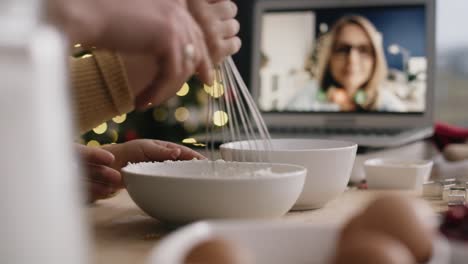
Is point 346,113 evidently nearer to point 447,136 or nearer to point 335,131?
point 335,131

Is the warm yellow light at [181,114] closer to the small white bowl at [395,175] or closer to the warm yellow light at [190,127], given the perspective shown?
the warm yellow light at [190,127]

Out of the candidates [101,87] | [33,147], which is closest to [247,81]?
[101,87]

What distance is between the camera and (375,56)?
1755 millimetres

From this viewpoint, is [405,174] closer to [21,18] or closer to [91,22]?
[91,22]

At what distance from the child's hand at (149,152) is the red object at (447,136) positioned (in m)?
1.18

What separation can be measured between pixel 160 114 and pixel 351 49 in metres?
0.88

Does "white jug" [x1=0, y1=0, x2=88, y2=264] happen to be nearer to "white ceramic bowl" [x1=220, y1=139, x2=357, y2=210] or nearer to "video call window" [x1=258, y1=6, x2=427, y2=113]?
"white ceramic bowl" [x1=220, y1=139, x2=357, y2=210]

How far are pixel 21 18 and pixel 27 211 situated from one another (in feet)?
0.22

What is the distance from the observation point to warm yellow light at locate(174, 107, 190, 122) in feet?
7.78

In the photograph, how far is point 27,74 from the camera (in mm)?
240

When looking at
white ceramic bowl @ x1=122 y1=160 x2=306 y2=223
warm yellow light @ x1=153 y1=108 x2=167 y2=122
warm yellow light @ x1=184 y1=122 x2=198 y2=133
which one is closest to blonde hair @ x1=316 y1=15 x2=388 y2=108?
warm yellow light @ x1=184 y1=122 x2=198 y2=133

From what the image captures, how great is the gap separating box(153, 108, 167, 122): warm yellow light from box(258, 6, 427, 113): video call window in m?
0.65

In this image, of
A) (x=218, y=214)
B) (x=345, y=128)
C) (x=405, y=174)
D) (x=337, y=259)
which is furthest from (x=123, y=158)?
(x=345, y=128)

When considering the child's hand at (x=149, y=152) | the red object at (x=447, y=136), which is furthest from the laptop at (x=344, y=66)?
the child's hand at (x=149, y=152)
